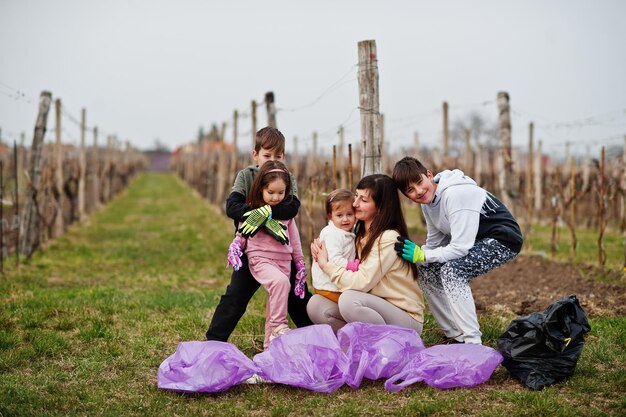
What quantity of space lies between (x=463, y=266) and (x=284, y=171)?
1283 mm

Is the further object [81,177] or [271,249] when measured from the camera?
[81,177]

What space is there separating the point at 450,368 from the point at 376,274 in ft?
2.35

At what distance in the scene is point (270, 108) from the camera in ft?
34.1

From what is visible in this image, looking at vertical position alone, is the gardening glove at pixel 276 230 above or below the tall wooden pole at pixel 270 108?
below

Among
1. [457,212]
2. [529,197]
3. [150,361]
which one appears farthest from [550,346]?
[529,197]

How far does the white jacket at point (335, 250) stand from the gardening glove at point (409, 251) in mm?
330

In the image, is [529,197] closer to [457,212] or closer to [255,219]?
[457,212]

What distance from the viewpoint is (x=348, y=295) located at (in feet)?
13.4

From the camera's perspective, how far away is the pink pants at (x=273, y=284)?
4178 mm

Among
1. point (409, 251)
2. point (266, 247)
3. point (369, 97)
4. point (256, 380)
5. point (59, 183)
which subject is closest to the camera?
point (256, 380)

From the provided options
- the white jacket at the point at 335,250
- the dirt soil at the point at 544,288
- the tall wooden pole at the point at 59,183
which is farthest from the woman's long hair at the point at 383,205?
the tall wooden pole at the point at 59,183

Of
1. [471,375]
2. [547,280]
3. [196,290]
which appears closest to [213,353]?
[471,375]

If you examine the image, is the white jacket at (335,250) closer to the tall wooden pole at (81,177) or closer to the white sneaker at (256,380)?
the white sneaker at (256,380)

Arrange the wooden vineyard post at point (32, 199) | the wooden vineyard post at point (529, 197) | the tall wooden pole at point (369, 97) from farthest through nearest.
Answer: the wooden vineyard post at point (529, 197) → the wooden vineyard post at point (32, 199) → the tall wooden pole at point (369, 97)
